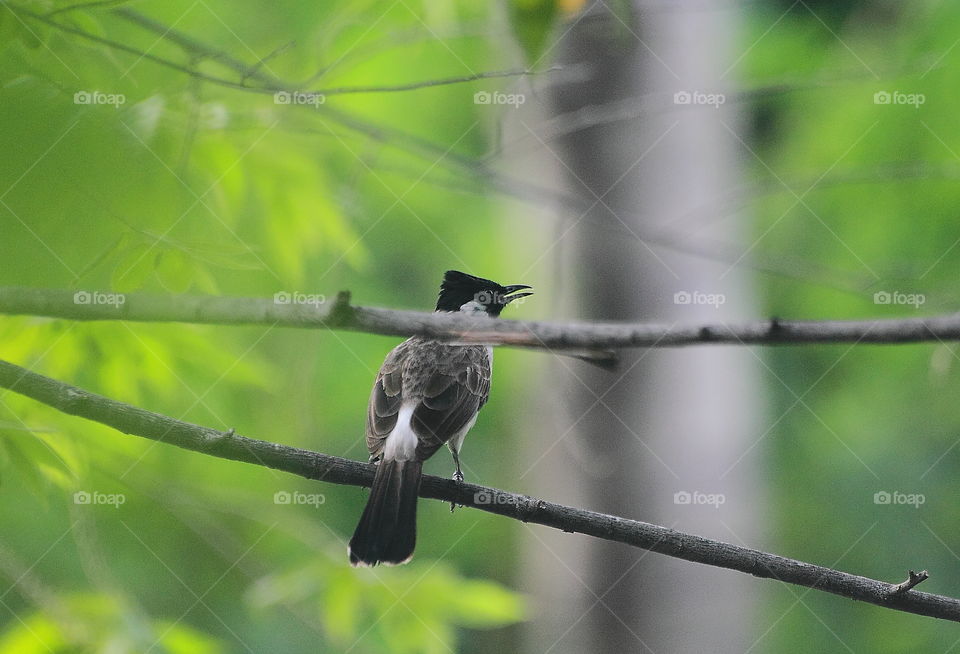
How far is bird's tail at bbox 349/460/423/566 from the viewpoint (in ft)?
7.02

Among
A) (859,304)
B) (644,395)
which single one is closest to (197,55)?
(644,395)

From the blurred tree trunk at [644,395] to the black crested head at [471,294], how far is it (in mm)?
754

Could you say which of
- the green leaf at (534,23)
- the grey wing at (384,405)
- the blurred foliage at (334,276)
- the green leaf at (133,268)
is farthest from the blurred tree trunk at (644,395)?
the green leaf at (133,268)

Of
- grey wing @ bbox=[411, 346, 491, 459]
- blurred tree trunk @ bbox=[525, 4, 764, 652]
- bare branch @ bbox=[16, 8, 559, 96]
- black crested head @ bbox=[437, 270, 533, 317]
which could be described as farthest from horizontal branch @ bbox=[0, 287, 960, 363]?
blurred tree trunk @ bbox=[525, 4, 764, 652]

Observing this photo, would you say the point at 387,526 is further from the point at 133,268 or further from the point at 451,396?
the point at 133,268

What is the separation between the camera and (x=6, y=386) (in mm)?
1771

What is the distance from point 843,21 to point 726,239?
9.73 ft

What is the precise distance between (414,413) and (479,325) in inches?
32.3

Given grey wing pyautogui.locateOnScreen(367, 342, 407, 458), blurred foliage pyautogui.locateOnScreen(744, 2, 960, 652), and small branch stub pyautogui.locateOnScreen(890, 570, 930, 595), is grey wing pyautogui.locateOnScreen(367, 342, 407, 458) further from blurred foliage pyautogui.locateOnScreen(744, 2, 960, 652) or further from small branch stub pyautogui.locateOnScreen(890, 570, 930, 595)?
blurred foliage pyautogui.locateOnScreen(744, 2, 960, 652)

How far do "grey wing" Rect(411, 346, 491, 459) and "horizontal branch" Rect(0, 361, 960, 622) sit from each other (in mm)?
601

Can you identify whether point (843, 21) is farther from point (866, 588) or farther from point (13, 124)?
point (13, 124)

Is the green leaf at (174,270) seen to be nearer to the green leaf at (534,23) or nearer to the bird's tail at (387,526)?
the bird's tail at (387,526)

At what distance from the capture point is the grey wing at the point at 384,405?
248 cm

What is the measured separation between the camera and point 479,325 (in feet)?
5.97
